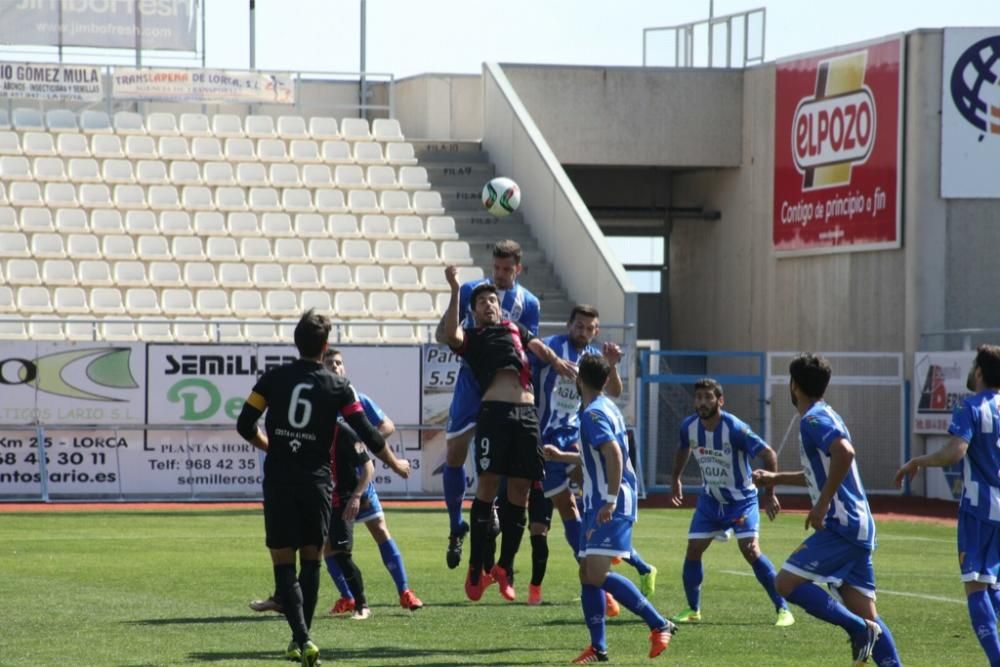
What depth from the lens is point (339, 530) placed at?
1194 centimetres

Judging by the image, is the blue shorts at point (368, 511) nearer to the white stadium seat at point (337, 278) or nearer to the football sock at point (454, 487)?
the football sock at point (454, 487)

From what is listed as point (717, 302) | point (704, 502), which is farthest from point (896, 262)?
point (704, 502)

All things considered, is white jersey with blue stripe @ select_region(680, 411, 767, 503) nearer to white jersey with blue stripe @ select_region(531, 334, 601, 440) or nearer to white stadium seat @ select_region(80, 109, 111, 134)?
white jersey with blue stripe @ select_region(531, 334, 601, 440)

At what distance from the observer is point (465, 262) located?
29078 millimetres

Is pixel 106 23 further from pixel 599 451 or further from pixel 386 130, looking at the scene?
pixel 599 451

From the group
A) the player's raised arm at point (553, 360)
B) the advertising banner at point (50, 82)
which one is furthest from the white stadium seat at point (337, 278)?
the player's raised arm at point (553, 360)

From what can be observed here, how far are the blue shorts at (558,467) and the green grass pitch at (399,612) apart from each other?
2.95 ft

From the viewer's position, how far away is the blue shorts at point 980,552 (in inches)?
380

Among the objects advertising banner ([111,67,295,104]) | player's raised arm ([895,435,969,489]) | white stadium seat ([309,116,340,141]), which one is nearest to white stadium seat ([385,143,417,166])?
white stadium seat ([309,116,340,141])

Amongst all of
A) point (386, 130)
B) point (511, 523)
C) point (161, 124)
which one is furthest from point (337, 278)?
point (511, 523)

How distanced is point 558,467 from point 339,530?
1.77 meters

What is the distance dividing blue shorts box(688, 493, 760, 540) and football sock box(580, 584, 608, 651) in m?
2.49

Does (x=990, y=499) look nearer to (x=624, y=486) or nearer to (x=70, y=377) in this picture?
(x=624, y=486)

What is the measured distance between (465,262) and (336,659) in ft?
63.3
